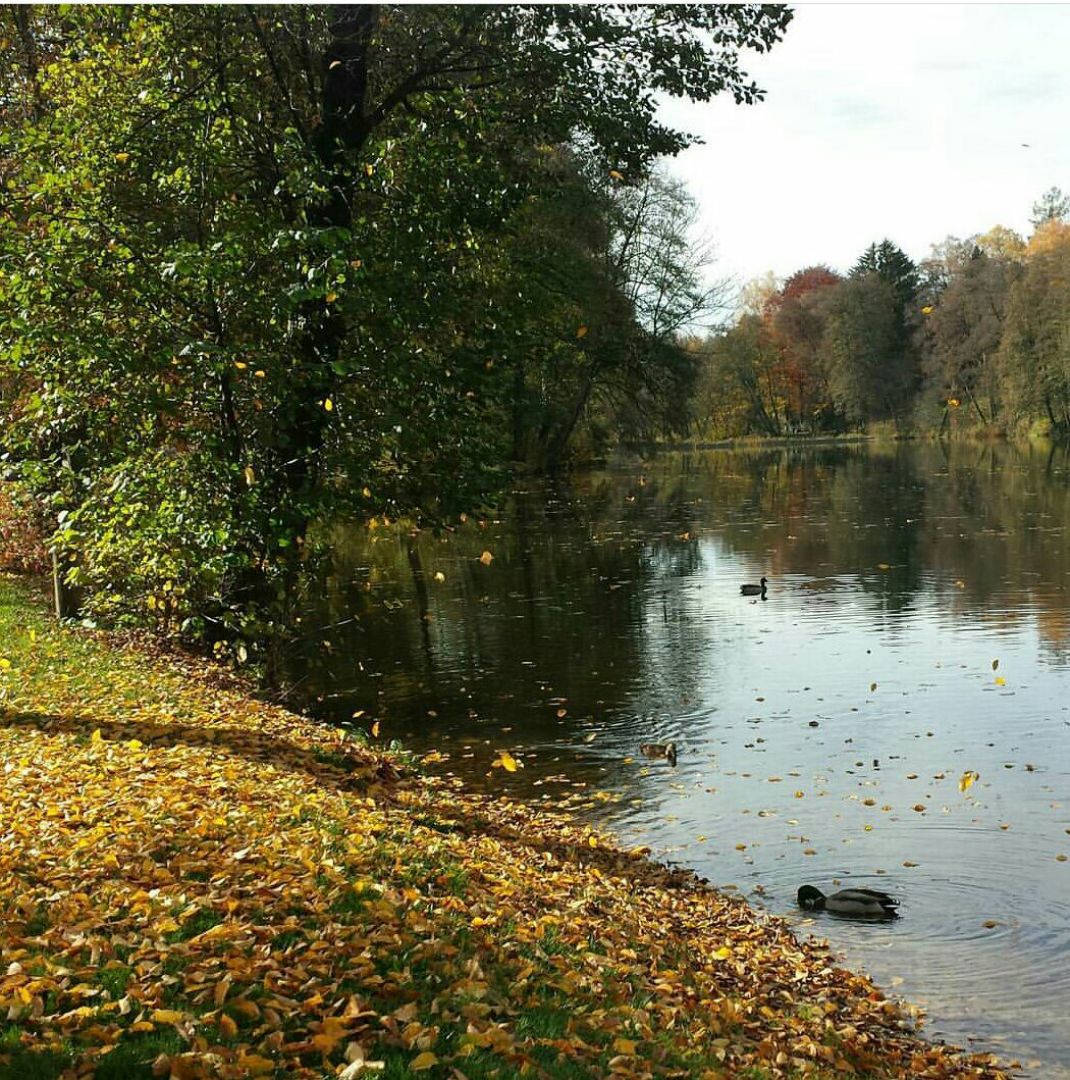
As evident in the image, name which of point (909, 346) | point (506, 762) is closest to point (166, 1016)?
point (506, 762)

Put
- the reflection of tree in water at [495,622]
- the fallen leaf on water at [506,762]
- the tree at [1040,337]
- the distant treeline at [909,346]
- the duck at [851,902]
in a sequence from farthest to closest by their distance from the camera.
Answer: the distant treeline at [909,346], the tree at [1040,337], the reflection of tree in water at [495,622], the fallen leaf on water at [506,762], the duck at [851,902]

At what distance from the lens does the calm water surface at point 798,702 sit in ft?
31.0

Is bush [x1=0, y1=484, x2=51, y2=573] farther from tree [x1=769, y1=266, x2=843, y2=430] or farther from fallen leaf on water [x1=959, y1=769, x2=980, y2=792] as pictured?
tree [x1=769, y1=266, x2=843, y2=430]

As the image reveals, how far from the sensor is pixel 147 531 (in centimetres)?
1273

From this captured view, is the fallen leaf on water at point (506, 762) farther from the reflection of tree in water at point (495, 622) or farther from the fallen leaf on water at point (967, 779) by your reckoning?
the fallen leaf on water at point (967, 779)

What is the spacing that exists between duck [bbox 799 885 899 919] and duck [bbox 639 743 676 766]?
4131 millimetres

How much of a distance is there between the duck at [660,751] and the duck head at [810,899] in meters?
4.10

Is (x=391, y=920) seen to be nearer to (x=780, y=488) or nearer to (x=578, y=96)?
(x=578, y=96)

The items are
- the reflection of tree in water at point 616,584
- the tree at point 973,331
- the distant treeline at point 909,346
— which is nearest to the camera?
the reflection of tree in water at point 616,584

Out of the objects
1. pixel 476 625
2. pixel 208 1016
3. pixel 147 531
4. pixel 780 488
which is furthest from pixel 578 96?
pixel 780 488

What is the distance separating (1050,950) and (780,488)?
45.8 metres

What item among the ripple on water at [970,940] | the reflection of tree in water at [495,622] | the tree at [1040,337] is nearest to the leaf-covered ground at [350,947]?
the ripple on water at [970,940]

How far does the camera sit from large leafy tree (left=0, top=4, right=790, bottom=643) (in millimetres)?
12570

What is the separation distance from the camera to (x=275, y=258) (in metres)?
13.2
